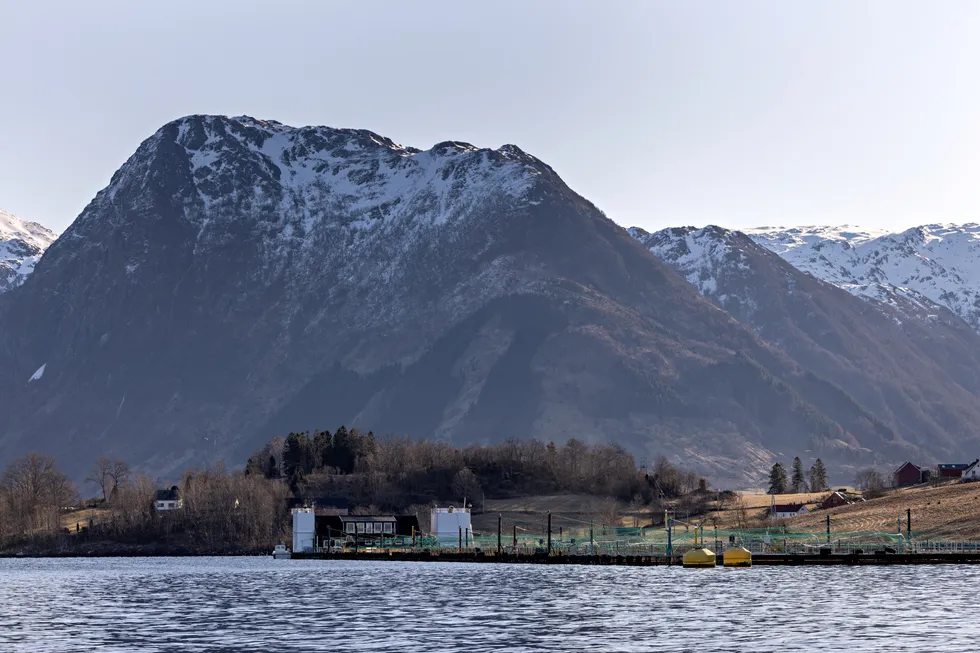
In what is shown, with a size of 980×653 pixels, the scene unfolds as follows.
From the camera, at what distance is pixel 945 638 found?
109 meters

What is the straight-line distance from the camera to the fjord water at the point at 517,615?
11088 cm

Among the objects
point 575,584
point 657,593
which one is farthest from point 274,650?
point 575,584

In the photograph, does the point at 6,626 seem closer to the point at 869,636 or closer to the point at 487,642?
the point at 487,642

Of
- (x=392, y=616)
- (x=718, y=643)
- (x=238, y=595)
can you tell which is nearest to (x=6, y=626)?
(x=392, y=616)

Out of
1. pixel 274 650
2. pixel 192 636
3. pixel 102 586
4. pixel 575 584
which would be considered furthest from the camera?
pixel 102 586

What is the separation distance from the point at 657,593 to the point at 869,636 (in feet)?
168

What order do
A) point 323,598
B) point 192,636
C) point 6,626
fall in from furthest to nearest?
point 323,598
point 6,626
point 192,636

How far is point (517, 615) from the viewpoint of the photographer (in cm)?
13500

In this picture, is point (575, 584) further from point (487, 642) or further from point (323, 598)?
point (487, 642)

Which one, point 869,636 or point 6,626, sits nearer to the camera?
point 869,636

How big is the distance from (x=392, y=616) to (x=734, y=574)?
2909 inches

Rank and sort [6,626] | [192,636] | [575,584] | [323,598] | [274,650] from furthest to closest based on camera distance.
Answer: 1. [575,584]
2. [323,598]
3. [6,626]
4. [192,636]
5. [274,650]

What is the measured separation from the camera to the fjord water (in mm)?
110875

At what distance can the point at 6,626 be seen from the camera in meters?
129
